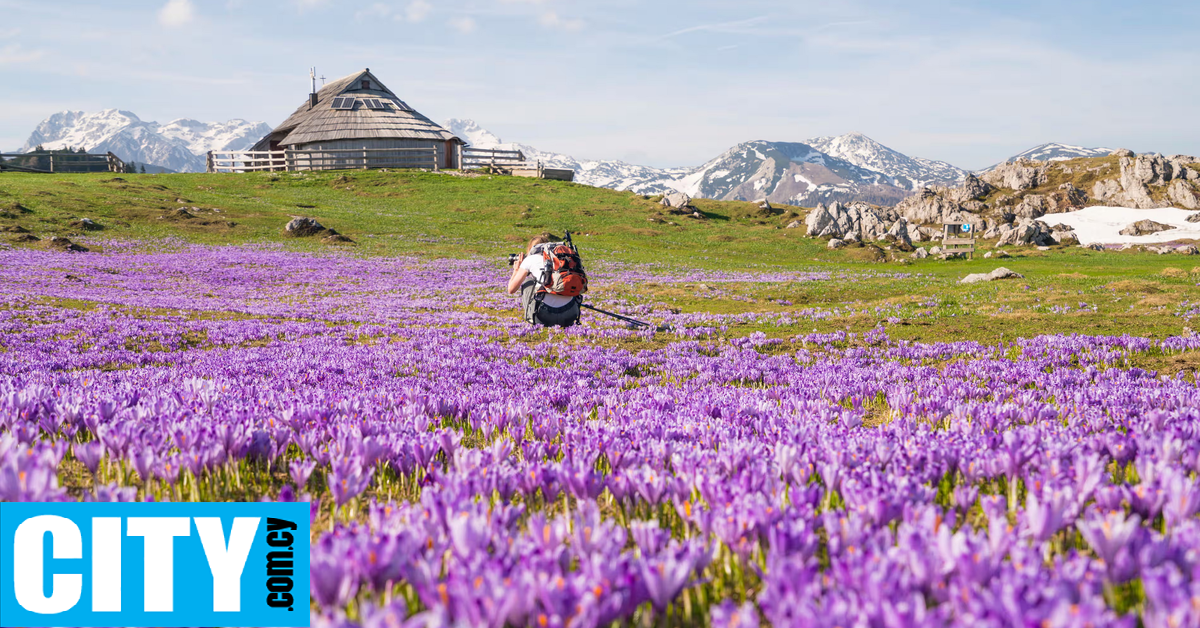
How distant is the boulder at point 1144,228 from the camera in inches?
3344

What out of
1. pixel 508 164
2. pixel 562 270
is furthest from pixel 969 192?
pixel 562 270

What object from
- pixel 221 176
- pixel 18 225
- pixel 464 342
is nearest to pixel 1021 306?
pixel 464 342

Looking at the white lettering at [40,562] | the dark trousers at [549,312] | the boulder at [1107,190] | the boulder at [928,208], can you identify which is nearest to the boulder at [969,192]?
the boulder at [928,208]

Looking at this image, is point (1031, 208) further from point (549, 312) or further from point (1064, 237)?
point (549, 312)

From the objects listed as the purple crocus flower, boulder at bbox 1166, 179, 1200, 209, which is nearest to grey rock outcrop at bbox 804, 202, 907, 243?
boulder at bbox 1166, 179, 1200, 209

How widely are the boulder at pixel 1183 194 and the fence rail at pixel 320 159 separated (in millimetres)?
117092

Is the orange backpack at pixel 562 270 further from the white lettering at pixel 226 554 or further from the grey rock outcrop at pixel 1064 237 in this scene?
the grey rock outcrop at pixel 1064 237

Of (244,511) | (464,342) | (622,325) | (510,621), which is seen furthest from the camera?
(622,325)

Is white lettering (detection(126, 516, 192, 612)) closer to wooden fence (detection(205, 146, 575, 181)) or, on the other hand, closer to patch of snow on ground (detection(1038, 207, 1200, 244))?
patch of snow on ground (detection(1038, 207, 1200, 244))

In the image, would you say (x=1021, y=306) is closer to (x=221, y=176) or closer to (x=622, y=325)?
(x=622, y=325)

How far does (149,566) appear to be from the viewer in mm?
2596

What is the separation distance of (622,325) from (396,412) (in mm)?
12204

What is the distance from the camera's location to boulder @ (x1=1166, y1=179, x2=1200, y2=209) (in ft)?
332

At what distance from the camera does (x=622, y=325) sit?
697 inches
